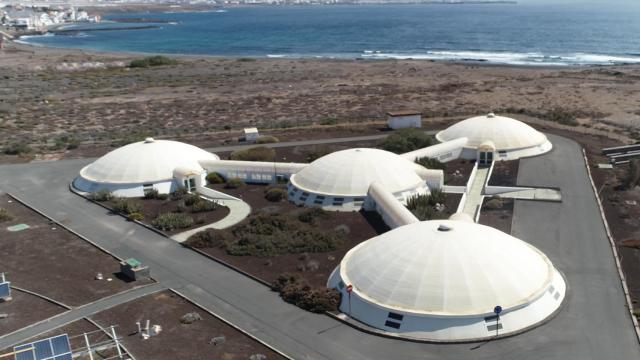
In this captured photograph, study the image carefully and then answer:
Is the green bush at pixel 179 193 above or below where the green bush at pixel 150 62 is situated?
below

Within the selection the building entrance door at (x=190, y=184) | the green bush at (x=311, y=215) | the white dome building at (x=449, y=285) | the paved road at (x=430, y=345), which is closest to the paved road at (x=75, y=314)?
the paved road at (x=430, y=345)

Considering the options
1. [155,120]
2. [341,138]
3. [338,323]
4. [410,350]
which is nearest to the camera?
[410,350]

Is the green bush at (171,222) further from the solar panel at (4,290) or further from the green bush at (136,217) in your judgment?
the solar panel at (4,290)

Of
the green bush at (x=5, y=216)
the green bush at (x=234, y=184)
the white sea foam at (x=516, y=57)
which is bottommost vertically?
the green bush at (x=5, y=216)

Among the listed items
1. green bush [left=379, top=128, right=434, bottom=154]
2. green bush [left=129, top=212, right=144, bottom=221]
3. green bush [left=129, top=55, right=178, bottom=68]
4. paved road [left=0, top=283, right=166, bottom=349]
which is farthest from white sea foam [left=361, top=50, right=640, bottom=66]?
paved road [left=0, top=283, right=166, bottom=349]

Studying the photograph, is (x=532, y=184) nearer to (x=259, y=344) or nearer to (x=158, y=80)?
(x=259, y=344)

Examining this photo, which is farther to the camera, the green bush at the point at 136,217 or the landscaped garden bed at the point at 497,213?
the green bush at the point at 136,217

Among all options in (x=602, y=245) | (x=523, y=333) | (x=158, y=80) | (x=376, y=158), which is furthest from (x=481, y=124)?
(x=158, y=80)

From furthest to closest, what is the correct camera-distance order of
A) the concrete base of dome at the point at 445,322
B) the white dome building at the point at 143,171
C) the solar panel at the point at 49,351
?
the white dome building at the point at 143,171 → the concrete base of dome at the point at 445,322 → the solar panel at the point at 49,351
